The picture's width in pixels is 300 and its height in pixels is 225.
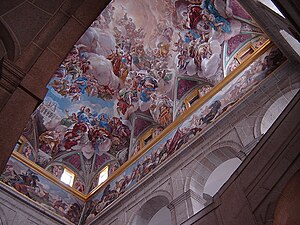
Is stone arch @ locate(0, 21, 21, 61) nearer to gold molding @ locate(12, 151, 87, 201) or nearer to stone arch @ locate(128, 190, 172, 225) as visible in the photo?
stone arch @ locate(128, 190, 172, 225)

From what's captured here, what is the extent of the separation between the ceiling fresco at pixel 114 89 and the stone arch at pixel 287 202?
889 centimetres

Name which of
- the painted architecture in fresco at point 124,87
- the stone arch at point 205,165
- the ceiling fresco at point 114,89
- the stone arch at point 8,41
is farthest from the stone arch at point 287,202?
the ceiling fresco at point 114,89

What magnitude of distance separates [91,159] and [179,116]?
17.4ft

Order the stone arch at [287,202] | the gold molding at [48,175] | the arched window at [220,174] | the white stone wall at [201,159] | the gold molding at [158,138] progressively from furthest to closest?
the gold molding at [48,175], the arched window at [220,174], the gold molding at [158,138], the white stone wall at [201,159], the stone arch at [287,202]

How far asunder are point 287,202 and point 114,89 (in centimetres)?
1193

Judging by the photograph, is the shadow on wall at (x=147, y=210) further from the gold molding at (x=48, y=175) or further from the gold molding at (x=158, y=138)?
the gold molding at (x=48, y=175)

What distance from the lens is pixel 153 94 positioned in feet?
49.3

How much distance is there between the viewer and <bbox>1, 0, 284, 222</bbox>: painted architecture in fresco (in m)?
13.0

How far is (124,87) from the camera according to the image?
15867 mm

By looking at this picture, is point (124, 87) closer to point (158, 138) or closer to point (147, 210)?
point (158, 138)

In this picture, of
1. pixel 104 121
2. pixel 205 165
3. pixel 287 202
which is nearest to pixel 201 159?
pixel 205 165

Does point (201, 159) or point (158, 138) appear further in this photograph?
point (158, 138)

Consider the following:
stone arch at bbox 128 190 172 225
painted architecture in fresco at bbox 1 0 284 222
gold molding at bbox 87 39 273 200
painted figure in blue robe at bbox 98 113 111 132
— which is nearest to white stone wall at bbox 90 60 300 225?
stone arch at bbox 128 190 172 225

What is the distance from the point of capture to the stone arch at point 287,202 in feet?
15.8
